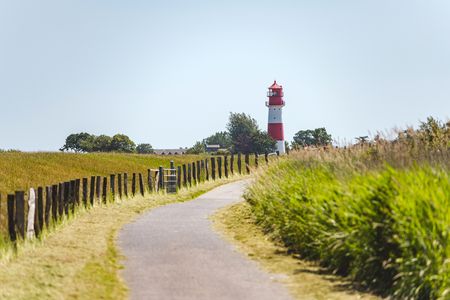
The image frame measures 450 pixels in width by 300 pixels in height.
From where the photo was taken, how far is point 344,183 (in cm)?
1400

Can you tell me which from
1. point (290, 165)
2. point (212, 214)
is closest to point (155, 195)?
point (212, 214)

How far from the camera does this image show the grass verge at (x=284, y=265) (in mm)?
11883

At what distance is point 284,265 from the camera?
14203 mm

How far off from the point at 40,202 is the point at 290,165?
24.5 ft

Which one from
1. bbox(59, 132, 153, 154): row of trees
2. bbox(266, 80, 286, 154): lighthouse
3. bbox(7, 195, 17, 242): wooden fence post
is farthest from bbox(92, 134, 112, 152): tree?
bbox(7, 195, 17, 242): wooden fence post

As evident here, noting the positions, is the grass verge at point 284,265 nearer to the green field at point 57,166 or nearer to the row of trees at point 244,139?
the green field at point 57,166

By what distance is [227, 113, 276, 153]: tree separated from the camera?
10431 cm

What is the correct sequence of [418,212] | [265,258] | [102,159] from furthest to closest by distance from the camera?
[102,159] → [265,258] → [418,212]

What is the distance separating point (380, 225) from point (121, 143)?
103 m

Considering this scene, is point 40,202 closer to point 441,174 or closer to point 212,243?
point 212,243

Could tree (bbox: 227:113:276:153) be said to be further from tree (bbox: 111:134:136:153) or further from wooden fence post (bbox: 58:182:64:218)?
wooden fence post (bbox: 58:182:64:218)

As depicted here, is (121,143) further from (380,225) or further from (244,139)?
(380,225)

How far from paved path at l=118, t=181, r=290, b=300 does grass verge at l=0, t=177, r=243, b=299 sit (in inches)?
15.4

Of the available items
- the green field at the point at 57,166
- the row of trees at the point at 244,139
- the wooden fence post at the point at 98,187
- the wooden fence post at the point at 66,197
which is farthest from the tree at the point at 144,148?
the wooden fence post at the point at 66,197
